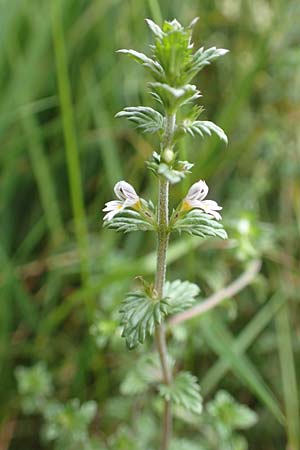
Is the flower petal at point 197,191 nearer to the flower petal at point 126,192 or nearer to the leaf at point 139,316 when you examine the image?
the flower petal at point 126,192

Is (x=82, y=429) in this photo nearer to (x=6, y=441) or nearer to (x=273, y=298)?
(x=6, y=441)

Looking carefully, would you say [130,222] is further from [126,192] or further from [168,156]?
[168,156]

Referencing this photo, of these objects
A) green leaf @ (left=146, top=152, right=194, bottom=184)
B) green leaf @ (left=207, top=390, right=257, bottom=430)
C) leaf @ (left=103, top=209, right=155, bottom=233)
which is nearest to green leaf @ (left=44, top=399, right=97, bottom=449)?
green leaf @ (left=207, top=390, right=257, bottom=430)

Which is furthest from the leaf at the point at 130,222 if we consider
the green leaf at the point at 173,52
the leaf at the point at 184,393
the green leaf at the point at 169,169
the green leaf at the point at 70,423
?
the green leaf at the point at 70,423

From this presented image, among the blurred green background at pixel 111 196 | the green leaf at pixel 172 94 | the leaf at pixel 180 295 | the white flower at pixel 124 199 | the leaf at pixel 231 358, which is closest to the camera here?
the green leaf at pixel 172 94

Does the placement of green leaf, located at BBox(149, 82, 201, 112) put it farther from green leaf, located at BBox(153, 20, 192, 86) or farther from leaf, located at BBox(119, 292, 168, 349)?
leaf, located at BBox(119, 292, 168, 349)

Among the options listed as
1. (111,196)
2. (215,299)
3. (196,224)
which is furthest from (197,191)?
(111,196)
